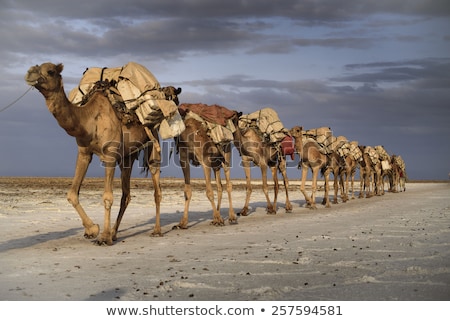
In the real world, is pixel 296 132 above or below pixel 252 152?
above

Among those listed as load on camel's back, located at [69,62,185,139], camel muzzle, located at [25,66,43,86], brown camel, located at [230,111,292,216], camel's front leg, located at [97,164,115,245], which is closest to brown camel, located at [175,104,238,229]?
load on camel's back, located at [69,62,185,139]

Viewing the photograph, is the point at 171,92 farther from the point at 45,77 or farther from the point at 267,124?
the point at 267,124

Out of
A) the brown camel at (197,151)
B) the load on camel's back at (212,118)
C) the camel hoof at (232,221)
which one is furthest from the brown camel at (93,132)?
the camel hoof at (232,221)

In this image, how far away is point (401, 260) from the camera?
9438 mm

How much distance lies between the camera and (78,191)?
1234cm

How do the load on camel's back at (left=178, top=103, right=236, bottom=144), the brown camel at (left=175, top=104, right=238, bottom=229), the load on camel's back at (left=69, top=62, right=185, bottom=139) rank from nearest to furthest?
the load on camel's back at (left=69, top=62, right=185, bottom=139), the brown camel at (left=175, top=104, right=238, bottom=229), the load on camel's back at (left=178, top=103, right=236, bottom=144)

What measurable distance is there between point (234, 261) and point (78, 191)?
426cm

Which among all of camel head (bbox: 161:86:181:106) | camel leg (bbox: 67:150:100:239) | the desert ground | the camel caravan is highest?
camel head (bbox: 161:86:181:106)

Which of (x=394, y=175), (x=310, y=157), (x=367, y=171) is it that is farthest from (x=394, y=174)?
(x=310, y=157)

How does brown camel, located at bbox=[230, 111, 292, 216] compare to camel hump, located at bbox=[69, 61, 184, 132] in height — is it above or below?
below

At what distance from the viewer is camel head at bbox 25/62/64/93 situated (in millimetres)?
10414

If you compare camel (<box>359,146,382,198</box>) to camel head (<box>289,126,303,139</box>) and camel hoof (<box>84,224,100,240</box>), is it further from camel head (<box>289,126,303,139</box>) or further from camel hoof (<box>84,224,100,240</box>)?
camel hoof (<box>84,224,100,240</box>)

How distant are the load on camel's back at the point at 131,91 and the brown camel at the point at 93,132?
293 mm

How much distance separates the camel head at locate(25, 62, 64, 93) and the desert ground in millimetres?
3086
